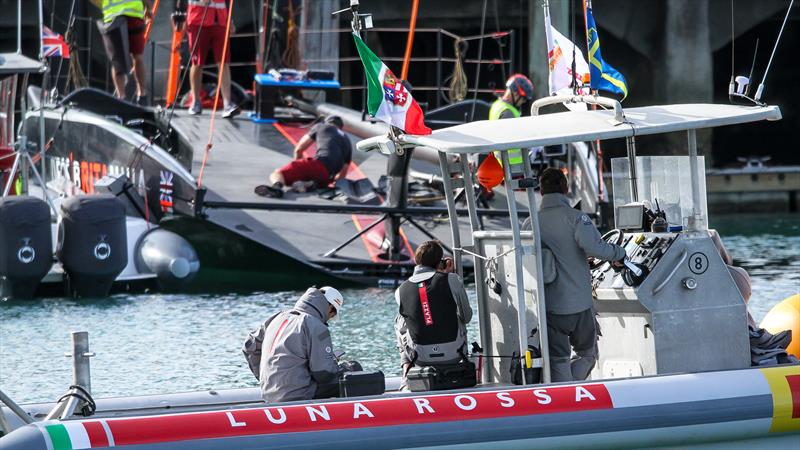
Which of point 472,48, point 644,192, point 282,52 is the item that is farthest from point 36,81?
point 644,192

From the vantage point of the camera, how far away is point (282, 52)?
19.2 metres

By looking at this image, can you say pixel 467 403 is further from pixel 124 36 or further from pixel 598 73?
pixel 124 36

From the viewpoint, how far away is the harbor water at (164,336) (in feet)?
35.4

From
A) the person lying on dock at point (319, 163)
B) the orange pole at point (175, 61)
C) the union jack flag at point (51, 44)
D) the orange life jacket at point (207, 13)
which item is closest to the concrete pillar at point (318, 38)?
the orange pole at point (175, 61)

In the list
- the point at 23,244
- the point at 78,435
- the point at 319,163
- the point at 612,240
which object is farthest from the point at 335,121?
the point at 78,435

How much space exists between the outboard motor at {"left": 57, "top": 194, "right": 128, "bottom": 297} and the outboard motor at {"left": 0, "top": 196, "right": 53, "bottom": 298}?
26 centimetres

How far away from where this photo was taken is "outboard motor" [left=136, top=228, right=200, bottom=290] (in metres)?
14.4

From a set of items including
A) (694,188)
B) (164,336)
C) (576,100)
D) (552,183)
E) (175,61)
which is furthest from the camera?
(175,61)

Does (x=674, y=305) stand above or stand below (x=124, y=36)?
below

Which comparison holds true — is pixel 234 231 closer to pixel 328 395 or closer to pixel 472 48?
pixel 328 395

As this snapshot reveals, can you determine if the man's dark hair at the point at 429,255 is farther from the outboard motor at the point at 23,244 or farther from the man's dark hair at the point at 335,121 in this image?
the man's dark hair at the point at 335,121

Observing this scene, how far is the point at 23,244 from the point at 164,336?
6.19 feet

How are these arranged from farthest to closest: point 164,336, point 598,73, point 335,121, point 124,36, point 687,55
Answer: point 687,55, point 124,36, point 335,121, point 164,336, point 598,73

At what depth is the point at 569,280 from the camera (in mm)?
7664
